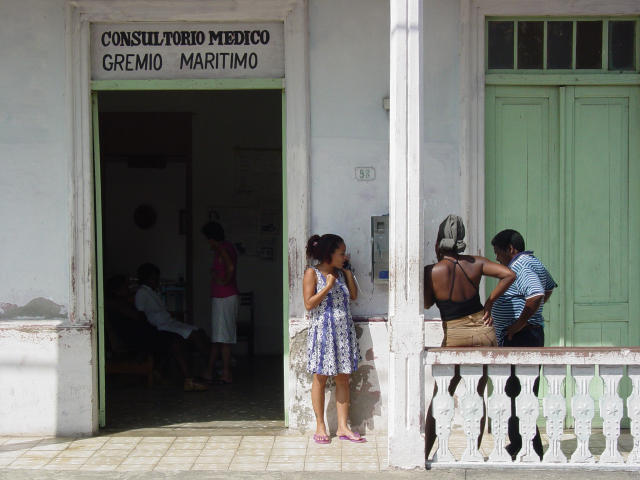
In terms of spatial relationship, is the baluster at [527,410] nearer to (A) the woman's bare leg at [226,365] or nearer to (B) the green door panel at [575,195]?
(B) the green door panel at [575,195]

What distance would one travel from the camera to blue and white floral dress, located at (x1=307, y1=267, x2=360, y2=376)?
21.4ft

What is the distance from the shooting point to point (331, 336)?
257 inches

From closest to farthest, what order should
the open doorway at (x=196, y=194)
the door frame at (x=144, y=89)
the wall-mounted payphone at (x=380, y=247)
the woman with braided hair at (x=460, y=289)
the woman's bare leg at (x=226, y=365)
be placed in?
the woman with braided hair at (x=460, y=289)
the wall-mounted payphone at (x=380, y=247)
the door frame at (x=144, y=89)
the woman's bare leg at (x=226, y=365)
the open doorway at (x=196, y=194)

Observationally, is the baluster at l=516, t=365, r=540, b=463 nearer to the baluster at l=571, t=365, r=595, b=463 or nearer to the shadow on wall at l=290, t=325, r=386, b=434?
the baluster at l=571, t=365, r=595, b=463

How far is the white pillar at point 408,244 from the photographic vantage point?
5.73m

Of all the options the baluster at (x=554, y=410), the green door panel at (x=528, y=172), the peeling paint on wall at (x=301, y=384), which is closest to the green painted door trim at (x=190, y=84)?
the green door panel at (x=528, y=172)

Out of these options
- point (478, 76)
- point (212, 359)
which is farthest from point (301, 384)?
point (478, 76)

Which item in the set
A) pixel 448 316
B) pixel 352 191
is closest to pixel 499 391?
pixel 448 316

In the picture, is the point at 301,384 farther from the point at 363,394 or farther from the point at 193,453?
the point at 193,453

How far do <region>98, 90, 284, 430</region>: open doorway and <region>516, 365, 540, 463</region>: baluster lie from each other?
5.38 metres

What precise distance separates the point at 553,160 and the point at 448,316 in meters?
2.02

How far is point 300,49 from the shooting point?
22.5ft

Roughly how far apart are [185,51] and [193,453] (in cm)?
326

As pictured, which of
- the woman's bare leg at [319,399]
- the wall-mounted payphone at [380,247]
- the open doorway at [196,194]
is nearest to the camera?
the woman's bare leg at [319,399]
